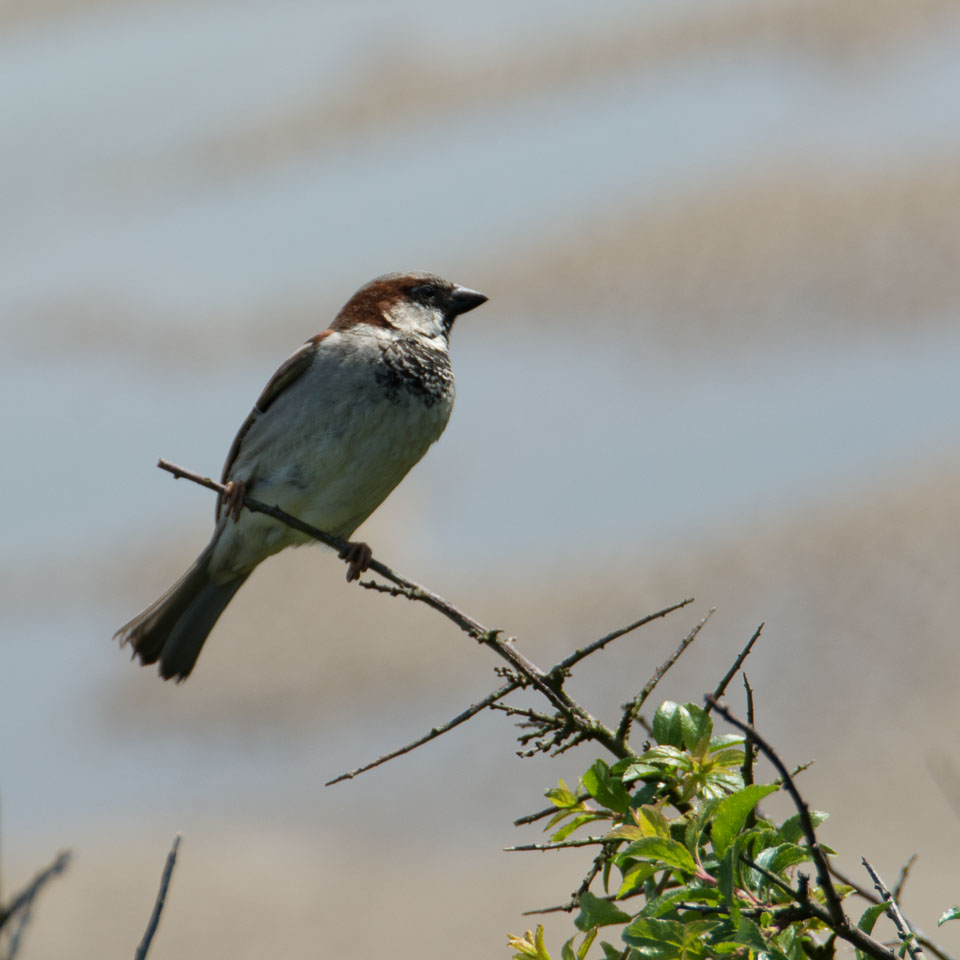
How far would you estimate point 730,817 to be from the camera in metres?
1.11

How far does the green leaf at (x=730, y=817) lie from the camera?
1.10 metres

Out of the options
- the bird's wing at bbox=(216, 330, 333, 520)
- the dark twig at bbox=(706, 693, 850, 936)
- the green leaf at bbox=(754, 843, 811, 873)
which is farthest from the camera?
the bird's wing at bbox=(216, 330, 333, 520)

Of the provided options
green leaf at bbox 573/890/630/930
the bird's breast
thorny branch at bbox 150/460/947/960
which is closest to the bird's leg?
the bird's breast

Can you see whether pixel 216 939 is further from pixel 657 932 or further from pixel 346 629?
pixel 657 932

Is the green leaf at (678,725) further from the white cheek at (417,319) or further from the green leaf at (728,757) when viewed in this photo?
the white cheek at (417,319)

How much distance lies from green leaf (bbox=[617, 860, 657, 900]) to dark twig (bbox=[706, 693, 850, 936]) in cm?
18

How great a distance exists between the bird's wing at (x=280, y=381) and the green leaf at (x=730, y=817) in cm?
232

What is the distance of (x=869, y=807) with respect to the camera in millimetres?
7281

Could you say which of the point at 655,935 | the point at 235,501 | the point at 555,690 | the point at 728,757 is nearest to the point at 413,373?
the point at 235,501

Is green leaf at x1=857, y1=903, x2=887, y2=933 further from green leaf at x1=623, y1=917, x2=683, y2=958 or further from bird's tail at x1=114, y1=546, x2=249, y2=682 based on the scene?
bird's tail at x1=114, y1=546, x2=249, y2=682

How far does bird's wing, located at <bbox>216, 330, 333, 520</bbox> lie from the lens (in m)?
3.35

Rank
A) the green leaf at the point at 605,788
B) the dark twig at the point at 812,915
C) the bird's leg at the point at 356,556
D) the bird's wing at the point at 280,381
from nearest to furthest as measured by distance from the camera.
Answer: the dark twig at the point at 812,915 → the green leaf at the point at 605,788 → the bird's leg at the point at 356,556 → the bird's wing at the point at 280,381

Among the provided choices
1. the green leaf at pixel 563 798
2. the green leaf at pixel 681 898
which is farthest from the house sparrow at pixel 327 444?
the green leaf at pixel 681 898

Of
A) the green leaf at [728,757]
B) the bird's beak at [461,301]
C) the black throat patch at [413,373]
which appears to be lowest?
the green leaf at [728,757]
